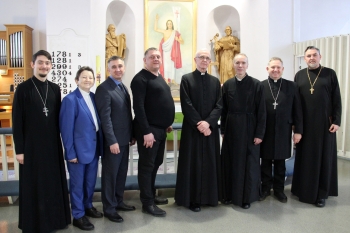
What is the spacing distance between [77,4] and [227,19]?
3613mm

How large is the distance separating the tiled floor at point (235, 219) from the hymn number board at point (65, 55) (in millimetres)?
2793

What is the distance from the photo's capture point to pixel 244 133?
325 centimetres

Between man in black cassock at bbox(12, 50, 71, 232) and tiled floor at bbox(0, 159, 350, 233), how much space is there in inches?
12.7

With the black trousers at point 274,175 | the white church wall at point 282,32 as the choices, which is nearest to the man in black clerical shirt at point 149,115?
the black trousers at point 274,175

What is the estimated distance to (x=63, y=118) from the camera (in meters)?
2.66

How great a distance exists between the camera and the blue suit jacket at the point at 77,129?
2.66m

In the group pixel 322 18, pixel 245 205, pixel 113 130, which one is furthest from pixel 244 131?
pixel 322 18

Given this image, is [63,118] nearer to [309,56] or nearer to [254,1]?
[309,56]

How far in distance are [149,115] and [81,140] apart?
67 centimetres

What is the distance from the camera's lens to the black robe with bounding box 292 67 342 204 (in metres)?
3.38

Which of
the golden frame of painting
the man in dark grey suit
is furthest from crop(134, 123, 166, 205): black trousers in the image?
the golden frame of painting

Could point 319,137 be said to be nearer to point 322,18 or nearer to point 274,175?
point 274,175

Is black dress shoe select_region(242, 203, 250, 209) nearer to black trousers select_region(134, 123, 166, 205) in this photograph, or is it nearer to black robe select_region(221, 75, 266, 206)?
black robe select_region(221, 75, 266, 206)

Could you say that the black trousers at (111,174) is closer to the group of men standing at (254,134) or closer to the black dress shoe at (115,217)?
the black dress shoe at (115,217)
